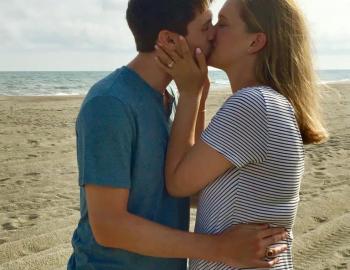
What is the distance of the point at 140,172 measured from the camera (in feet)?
6.90

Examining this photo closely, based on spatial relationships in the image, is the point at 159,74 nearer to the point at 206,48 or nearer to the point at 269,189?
the point at 206,48

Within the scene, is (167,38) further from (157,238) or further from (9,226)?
(9,226)

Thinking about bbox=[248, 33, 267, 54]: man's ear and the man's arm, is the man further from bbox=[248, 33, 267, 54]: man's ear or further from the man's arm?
bbox=[248, 33, 267, 54]: man's ear

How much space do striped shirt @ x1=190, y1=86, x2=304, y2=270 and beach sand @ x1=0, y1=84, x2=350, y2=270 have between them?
20.9 inches

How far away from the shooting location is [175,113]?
230cm

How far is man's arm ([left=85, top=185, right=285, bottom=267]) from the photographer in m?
1.98

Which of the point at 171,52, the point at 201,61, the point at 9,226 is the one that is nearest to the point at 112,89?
the point at 171,52

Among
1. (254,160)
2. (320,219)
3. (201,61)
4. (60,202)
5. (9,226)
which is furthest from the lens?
(60,202)

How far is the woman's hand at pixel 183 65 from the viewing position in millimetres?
2210

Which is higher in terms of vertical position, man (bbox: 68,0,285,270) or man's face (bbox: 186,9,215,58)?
man's face (bbox: 186,9,215,58)

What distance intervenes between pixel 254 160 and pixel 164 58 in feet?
1.85

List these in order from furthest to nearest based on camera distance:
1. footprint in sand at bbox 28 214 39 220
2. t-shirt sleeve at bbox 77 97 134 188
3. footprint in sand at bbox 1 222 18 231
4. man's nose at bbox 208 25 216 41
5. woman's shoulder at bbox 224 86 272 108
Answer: footprint in sand at bbox 28 214 39 220, footprint in sand at bbox 1 222 18 231, man's nose at bbox 208 25 216 41, woman's shoulder at bbox 224 86 272 108, t-shirt sleeve at bbox 77 97 134 188

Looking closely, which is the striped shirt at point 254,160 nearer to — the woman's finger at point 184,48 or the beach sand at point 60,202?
the woman's finger at point 184,48

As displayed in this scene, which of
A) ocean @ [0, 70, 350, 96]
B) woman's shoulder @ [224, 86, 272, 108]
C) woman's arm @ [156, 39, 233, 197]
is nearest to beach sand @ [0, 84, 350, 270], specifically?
woman's shoulder @ [224, 86, 272, 108]
